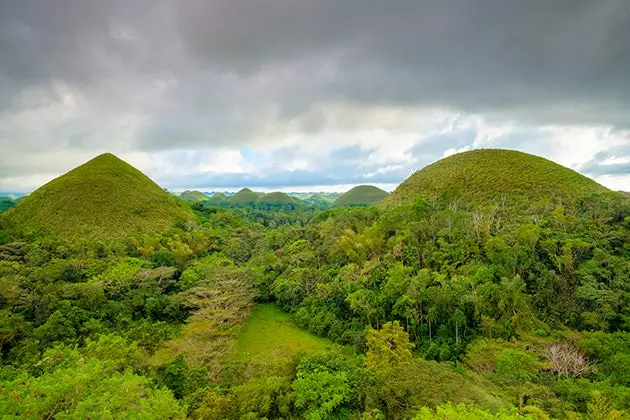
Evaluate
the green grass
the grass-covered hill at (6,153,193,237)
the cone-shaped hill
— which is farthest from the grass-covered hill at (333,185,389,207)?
the green grass

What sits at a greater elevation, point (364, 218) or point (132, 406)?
point (364, 218)

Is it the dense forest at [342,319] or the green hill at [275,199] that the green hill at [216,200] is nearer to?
the green hill at [275,199]

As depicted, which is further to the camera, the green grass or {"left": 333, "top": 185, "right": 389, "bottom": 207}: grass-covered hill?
{"left": 333, "top": 185, "right": 389, "bottom": 207}: grass-covered hill

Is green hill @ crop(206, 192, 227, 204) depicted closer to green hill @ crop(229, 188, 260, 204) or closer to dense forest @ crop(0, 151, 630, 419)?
green hill @ crop(229, 188, 260, 204)

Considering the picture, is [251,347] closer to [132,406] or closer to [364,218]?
[132,406]

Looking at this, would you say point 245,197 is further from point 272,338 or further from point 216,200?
point 272,338

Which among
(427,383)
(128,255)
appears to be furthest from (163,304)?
(427,383)
